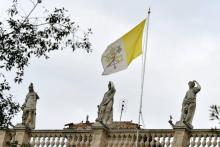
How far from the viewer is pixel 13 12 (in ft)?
69.6

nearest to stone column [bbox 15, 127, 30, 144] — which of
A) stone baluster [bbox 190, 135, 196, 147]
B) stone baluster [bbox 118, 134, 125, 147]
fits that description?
stone baluster [bbox 118, 134, 125, 147]

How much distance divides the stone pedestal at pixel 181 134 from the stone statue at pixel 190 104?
7.4 inches

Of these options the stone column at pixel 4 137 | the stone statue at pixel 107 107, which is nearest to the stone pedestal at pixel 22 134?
the stone column at pixel 4 137

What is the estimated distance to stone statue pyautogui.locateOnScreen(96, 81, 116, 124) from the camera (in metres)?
31.1

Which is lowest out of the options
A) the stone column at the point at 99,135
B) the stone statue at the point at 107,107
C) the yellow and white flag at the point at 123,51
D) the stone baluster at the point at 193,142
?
the stone baluster at the point at 193,142

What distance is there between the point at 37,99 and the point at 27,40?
12.8 m

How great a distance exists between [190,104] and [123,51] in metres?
3.59

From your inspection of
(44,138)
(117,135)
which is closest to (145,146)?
(117,135)

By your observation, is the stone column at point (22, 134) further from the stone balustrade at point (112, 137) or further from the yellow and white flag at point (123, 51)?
the yellow and white flag at point (123, 51)

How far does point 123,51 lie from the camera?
31.1 m

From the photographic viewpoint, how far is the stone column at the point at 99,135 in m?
30.8

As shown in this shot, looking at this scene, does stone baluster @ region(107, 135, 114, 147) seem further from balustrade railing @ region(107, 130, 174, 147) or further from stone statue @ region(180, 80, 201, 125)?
stone statue @ region(180, 80, 201, 125)

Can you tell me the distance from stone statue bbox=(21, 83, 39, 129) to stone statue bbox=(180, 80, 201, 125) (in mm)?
6761

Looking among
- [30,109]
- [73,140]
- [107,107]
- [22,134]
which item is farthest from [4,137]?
[107,107]
